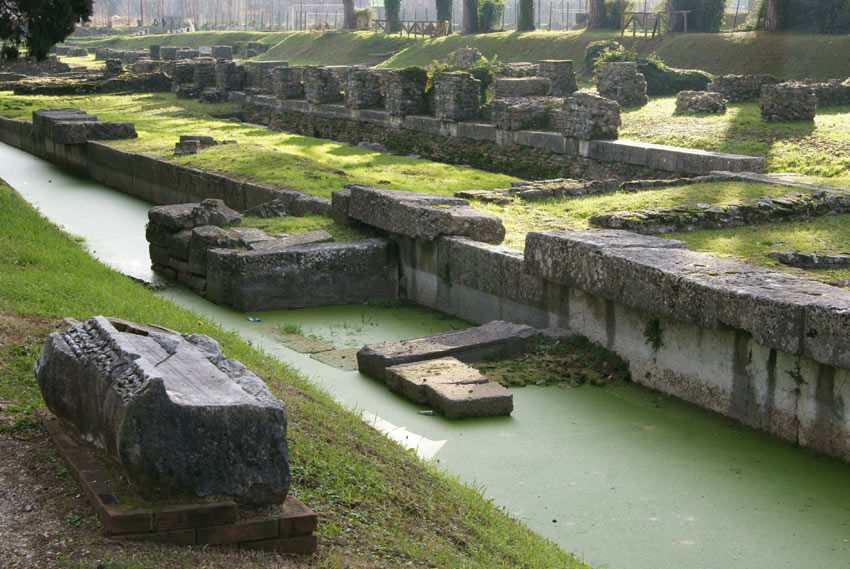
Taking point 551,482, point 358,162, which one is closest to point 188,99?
point 358,162

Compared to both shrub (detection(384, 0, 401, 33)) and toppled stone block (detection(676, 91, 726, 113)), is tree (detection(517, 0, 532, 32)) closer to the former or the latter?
shrub (detection(384, 0, 401, 33))

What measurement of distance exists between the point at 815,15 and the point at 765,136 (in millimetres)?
16638

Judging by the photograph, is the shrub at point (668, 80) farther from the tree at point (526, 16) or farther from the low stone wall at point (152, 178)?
the tree at point (526, 16)

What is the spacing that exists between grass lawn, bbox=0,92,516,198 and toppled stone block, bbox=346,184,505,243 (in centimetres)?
241

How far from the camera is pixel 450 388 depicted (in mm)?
7684

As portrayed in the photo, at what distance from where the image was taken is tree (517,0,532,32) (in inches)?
1684

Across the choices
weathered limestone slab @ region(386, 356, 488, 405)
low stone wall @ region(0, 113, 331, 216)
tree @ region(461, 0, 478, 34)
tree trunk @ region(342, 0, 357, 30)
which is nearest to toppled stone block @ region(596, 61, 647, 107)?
low stone wall @ region(0, 113, 331, 216)

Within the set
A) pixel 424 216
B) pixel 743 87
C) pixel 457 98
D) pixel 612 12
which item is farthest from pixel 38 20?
pixel 612 12

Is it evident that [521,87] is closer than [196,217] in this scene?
No

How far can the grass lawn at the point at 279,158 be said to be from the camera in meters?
15.3

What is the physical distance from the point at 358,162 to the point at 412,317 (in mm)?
7876

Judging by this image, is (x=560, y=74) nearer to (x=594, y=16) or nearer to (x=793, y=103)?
(x=793, y=103)

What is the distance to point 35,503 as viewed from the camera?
159 inches

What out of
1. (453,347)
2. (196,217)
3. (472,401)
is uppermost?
(196,217)
